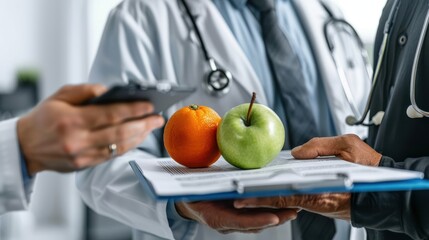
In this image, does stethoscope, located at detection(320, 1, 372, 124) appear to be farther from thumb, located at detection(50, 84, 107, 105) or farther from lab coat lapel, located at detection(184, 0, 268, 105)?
thumb, located at detection(50, 84, 107, 105)

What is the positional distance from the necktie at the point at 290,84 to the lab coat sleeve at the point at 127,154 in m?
0.29

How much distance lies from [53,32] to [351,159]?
3.28 m

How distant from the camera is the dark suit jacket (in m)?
1.04

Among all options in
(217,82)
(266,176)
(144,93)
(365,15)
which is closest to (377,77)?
(217,82)

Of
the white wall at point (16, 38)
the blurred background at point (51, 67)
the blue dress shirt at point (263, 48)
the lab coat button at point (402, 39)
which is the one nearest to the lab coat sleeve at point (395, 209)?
the lab coat button at point (402, 39)

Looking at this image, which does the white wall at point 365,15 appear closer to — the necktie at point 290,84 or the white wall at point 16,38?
the necktie at point 290,84

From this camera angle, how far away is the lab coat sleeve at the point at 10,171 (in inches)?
34.0

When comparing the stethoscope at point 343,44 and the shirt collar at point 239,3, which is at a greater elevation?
the shirt collar at point 239,3

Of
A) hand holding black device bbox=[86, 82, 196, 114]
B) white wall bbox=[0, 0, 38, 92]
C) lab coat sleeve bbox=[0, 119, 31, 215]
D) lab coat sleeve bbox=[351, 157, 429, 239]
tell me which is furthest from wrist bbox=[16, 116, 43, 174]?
white wall bbox=[0, 0, 38, 92]

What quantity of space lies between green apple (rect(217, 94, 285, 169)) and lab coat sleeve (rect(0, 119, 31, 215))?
0.33 metres

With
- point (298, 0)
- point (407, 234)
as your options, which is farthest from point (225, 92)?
point (407, 234)

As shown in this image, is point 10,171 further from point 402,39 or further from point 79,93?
point 402,39

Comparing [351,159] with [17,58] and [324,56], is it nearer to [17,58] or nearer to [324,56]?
[324,56]

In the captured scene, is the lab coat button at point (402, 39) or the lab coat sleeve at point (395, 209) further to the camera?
the lab coat button at point (402, 39)
